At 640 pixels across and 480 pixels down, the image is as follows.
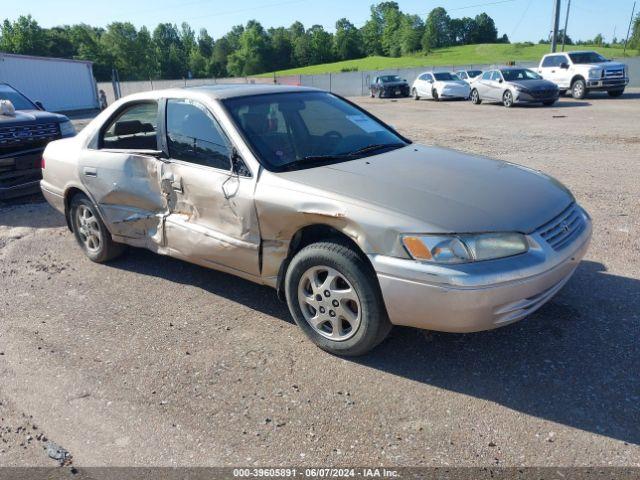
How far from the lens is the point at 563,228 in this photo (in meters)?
3.18

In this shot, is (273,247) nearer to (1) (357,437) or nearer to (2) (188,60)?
(1) (357,437)

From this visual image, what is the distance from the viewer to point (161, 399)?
118 inches

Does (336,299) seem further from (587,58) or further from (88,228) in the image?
(587,58)

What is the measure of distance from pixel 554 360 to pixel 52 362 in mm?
3180

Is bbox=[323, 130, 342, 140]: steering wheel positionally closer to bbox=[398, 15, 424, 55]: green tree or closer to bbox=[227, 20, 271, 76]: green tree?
bbox=[398, 15, 424, 55]: green tree

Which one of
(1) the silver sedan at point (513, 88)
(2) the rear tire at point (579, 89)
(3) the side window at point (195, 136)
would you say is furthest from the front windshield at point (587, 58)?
(3) the side window at point (195, 136)

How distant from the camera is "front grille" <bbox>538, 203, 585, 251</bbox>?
3.02m

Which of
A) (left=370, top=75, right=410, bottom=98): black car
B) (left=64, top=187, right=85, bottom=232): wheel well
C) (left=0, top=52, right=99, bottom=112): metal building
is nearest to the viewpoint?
(left=64, top=187, right=85, bottom=232): wheel well

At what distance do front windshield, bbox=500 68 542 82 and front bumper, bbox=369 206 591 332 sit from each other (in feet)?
65.1

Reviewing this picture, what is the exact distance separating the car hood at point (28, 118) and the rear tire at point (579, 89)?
20.5m

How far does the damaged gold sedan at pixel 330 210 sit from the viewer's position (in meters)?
2.81

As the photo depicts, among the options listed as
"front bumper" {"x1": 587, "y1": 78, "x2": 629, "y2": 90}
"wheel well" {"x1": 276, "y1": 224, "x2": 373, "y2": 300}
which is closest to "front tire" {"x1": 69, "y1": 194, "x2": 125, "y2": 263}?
"wheel well" {"x1": 276, "y1": 224, "x2": 373, "y2": 300}

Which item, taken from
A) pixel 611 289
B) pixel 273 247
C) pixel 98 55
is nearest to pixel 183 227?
pixel 273 247

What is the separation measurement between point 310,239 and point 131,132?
2349mm
